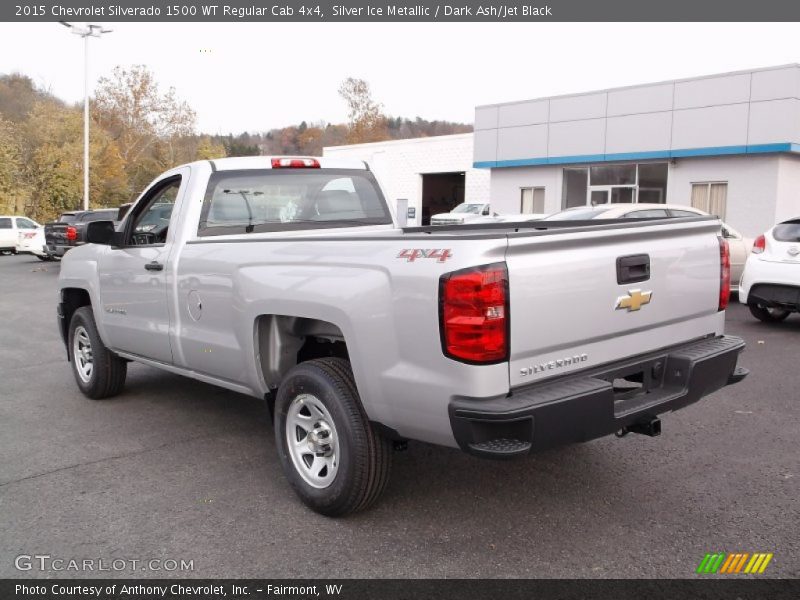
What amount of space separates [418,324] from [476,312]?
292 millimetres

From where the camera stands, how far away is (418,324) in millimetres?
3219

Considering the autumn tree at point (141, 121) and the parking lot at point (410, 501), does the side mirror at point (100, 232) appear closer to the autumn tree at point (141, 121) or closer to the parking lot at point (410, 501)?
the parking lot at point (410, 501)

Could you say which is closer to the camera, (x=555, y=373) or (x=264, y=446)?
(x=555, y=373)

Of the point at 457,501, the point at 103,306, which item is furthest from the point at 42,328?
the point at 457,501

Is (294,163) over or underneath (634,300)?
over

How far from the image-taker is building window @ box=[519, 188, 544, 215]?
2750 centimetres

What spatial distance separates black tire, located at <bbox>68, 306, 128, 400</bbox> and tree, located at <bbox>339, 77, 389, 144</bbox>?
6379 cm

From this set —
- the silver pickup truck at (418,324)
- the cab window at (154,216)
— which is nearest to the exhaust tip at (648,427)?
the silver pickup truck at (418,324)

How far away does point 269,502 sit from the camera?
13.3 feet

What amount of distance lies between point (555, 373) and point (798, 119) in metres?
20.5

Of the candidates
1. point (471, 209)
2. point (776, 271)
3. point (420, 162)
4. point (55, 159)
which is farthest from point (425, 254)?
point (55, 159)

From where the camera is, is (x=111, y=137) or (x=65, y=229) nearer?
(x=65, y=229)

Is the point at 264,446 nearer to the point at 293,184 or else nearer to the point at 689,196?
the point at 293,184
